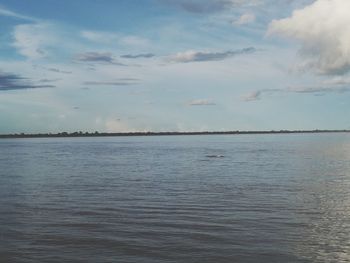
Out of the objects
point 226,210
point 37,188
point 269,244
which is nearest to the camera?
point 269,244

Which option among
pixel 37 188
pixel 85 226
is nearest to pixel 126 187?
pixel 37 188

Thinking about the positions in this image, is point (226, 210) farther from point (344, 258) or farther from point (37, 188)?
point (37, 188)

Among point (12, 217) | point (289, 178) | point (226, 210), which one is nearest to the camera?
point (12, 217)

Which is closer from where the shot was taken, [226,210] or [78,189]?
[226,210]

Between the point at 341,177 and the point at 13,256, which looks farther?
the point at 341,177

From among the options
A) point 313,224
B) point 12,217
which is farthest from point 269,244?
point 12,217

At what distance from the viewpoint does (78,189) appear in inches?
1371

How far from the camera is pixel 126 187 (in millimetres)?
35938

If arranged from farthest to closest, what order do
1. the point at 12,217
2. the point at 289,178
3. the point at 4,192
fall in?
1. the point at 289,178
2. the point at 4,192
3. the point at 12,217

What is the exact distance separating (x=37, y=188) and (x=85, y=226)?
15905 millimetres

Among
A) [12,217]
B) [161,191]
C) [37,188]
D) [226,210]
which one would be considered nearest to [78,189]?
[37,188]

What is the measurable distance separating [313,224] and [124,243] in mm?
8677

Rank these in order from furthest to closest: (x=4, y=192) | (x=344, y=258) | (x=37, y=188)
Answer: (x=37, y=188) < (x=4, y=192) < (x=344, y=258)

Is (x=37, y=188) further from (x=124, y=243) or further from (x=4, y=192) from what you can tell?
(x=124, y=243)
